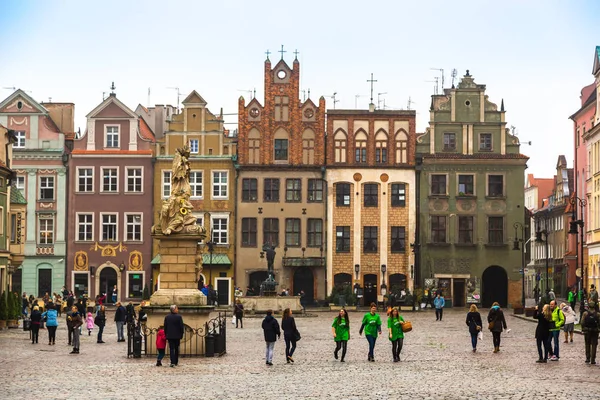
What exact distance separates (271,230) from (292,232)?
1.39 metres

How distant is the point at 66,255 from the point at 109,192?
4906 mm

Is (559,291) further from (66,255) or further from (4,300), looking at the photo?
(4,300)

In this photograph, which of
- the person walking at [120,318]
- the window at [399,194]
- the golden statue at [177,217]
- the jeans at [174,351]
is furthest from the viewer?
the window at [399,194]

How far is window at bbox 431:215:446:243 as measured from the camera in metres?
76.8

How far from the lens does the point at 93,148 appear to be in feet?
251

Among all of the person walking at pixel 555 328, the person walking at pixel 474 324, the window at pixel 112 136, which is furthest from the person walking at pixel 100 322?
the window at pixel 112 136

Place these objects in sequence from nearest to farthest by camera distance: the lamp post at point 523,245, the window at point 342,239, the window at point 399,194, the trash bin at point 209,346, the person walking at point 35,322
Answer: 1. the trash bin at point 209,346
2. the person walking at point 35,322
3. the lamp post at point 523,245
4. the window at point 342,239
5. the window at point 399,194

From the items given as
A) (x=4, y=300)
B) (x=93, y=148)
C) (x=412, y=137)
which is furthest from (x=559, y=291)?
(x=4, y=300)

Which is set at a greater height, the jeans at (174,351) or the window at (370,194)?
the window at (370,194)

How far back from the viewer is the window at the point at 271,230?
7638cm

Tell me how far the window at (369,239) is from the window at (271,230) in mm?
5744

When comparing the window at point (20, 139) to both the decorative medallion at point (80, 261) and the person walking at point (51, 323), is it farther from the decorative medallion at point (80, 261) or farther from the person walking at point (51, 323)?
the person walking at point (51, 323)

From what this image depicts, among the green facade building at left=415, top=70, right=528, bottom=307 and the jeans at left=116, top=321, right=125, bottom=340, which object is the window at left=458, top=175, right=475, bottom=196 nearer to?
Result: the green facade building at left=415, top=70, right=528, bottom=307

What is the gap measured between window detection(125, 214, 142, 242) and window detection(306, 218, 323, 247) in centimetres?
1094
